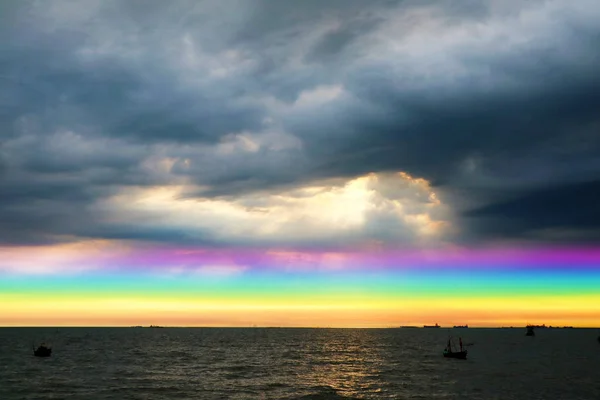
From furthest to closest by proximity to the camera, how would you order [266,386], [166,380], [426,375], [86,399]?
1. [426,375]
2. [166,380]
3. [266,386]
4. [86,399]

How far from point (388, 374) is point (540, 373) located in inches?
1208

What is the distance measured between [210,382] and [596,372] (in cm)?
7771

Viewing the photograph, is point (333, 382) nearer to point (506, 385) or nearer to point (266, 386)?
point (266, 386)

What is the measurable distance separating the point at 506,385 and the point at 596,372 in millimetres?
36531

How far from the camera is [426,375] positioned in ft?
313

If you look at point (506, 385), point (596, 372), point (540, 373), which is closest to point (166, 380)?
point (506, 385)

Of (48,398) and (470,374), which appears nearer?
(48,398)

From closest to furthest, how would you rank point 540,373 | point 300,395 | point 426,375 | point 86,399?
point 86,399, point 300,395, point 426,375, point 540,373

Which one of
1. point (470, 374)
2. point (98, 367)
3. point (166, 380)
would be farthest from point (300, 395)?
point (98, 367)

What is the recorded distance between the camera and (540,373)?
102m

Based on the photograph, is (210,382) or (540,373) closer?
(210,382)

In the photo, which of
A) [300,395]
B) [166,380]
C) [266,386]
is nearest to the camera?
[300,395]

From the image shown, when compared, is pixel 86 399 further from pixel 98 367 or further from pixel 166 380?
pixel 98 367

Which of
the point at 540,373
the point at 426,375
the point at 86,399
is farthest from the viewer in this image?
the point at 540,373
